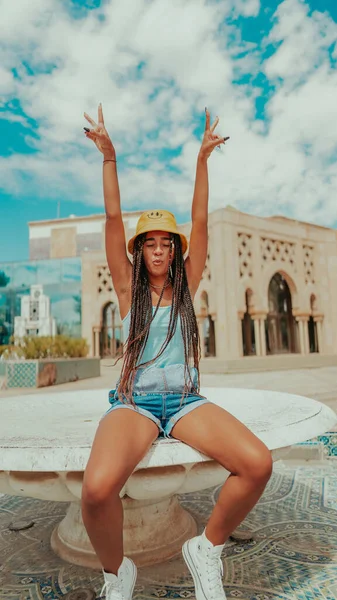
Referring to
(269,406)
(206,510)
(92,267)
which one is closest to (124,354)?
(269,406)

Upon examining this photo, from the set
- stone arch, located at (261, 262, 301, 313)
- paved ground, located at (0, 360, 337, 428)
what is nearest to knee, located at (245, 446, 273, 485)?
paved ground, located at (0, 360, 337, 428)

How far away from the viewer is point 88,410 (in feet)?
7.76

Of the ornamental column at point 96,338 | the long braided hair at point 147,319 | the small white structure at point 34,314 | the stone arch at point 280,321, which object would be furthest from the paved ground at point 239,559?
the small white structure at point 34,314

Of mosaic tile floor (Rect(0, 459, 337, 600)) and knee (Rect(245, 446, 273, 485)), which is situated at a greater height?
knee (Rect(245, 446, 273, 485))

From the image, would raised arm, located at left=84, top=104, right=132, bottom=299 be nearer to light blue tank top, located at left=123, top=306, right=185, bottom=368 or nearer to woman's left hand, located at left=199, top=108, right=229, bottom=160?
light blue tank top, located at left=123, top=306, right=185, bottom=368

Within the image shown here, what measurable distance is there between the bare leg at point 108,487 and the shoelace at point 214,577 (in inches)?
10.5

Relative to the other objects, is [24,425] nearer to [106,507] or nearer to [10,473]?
[10,473]

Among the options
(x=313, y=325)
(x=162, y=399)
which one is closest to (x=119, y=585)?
(x=162, y=399)

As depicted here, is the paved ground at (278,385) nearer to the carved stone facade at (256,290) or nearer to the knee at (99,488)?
the knee at (99,488)

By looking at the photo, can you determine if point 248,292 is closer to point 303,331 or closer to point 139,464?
point 303,331

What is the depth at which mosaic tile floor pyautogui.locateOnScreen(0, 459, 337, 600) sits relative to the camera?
1.49 metres

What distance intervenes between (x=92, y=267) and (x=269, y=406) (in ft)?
54.0

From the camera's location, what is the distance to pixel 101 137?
1.80 m

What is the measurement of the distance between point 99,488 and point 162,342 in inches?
25.8
